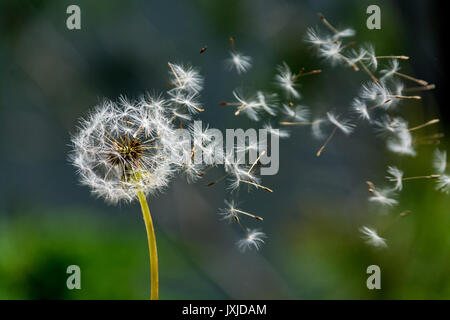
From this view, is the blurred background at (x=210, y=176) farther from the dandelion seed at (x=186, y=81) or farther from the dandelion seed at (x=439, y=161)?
the dandelion seed at (x=186, y=81)

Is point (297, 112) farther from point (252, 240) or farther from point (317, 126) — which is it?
point (252, 240)

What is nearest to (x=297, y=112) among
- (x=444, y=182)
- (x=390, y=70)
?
(x=390, y=70)

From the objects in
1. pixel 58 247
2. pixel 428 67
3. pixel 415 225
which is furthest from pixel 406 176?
pixel 58 247

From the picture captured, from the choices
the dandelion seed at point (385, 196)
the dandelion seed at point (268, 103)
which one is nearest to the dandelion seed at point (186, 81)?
the dandelion seed at point (268, 103)

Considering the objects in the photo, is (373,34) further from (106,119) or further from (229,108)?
(106,119)

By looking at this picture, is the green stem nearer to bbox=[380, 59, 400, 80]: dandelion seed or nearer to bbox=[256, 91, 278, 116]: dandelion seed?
bbox=[256, 91, 278, 116]: dandelion seed

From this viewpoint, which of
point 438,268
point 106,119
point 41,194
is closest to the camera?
point 106,119
